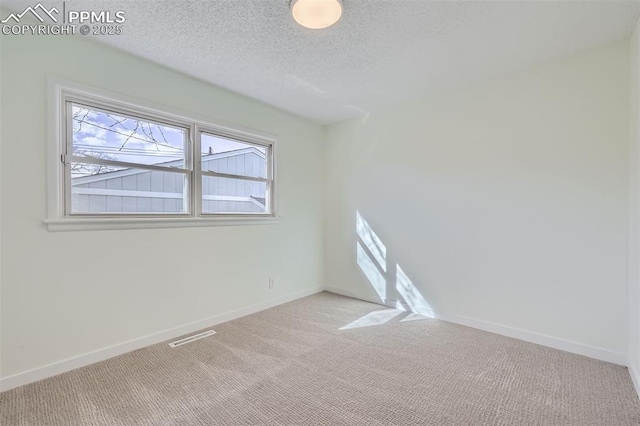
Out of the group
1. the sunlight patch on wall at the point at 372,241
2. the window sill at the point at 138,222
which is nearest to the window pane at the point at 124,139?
the window sill at the point at 138,222

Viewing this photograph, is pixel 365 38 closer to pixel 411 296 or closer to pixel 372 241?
pixel 372 241

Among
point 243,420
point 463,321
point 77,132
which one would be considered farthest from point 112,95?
point 463,321

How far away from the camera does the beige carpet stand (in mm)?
1678

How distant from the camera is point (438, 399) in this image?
183cm

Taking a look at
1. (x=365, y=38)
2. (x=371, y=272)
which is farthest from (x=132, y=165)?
(x=371, y=272)

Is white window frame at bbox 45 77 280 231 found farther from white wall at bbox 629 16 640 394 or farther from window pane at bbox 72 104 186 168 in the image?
white wall at bbox 629 16 640 394

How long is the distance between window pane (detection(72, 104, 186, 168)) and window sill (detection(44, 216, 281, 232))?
51 centimetres

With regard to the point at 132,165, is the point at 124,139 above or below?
above

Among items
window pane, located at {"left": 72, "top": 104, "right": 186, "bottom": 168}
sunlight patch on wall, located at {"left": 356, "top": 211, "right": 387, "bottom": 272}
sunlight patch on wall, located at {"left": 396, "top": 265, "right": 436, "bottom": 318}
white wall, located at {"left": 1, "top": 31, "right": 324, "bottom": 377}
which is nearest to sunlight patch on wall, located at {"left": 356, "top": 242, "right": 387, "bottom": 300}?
sunlight patch on wall, located at {"left": 356, "top": 211, "right": 387, "bottom": 272}

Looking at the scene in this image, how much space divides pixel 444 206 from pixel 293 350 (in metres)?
2.09

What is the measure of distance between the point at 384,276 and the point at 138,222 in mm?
2724

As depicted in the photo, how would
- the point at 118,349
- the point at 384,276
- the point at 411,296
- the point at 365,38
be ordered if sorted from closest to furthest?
1. the point at 365,38
2. the point at 118,349
3. the point at 411,296
4. the point at 384,276

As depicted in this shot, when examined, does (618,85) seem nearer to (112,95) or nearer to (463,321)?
(463,321)

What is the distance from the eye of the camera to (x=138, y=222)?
2.48 meters
